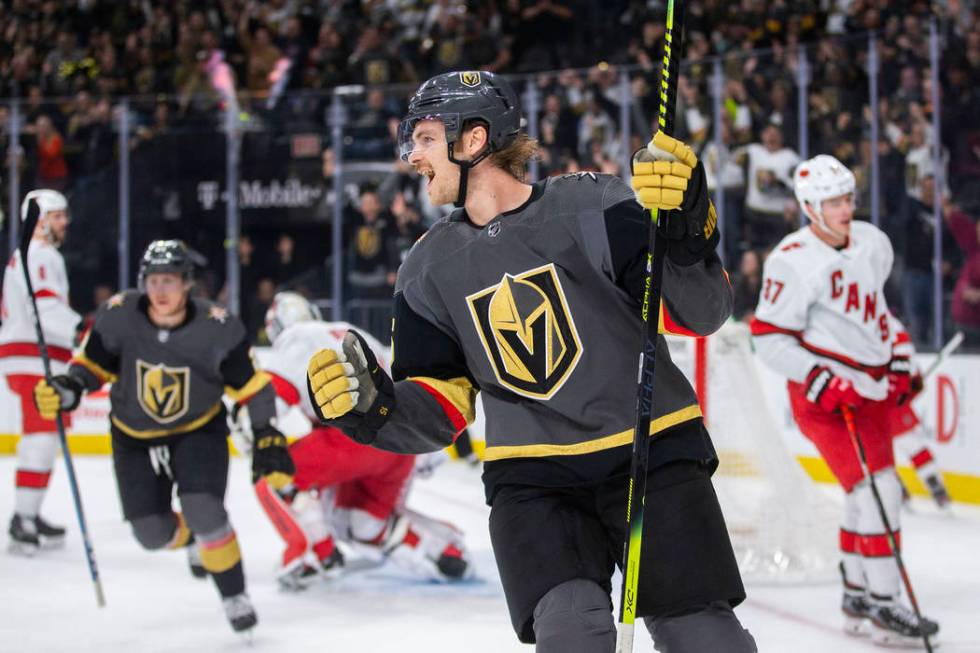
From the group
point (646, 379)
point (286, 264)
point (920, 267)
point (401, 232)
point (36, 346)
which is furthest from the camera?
point (286, 264)

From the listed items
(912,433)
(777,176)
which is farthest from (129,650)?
(777,176)

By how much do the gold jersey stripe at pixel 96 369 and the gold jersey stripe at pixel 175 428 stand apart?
14cm

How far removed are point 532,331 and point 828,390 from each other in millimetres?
1914

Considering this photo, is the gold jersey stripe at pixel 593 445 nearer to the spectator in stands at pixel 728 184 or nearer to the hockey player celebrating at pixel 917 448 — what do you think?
the hockey player celebrating at pixel 917 448

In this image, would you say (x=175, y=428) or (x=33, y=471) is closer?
(x=175, y=428)

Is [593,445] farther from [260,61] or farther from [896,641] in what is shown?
[260,61]

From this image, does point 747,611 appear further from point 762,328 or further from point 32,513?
point 32,513

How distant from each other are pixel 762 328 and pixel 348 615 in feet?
5.38

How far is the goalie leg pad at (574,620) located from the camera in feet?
6.43

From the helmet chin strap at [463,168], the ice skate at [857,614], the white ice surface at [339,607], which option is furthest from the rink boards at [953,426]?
the helmet chin strap at [463,168]

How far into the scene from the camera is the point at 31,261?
238 inches

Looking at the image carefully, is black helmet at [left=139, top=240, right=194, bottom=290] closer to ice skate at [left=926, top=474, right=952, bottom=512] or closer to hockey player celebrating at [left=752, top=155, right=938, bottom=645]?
hockey player celebrating at [left=752, top=155, right=938, bottom=645]

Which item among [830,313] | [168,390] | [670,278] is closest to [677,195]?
[670,278]

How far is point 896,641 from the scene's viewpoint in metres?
3.77
